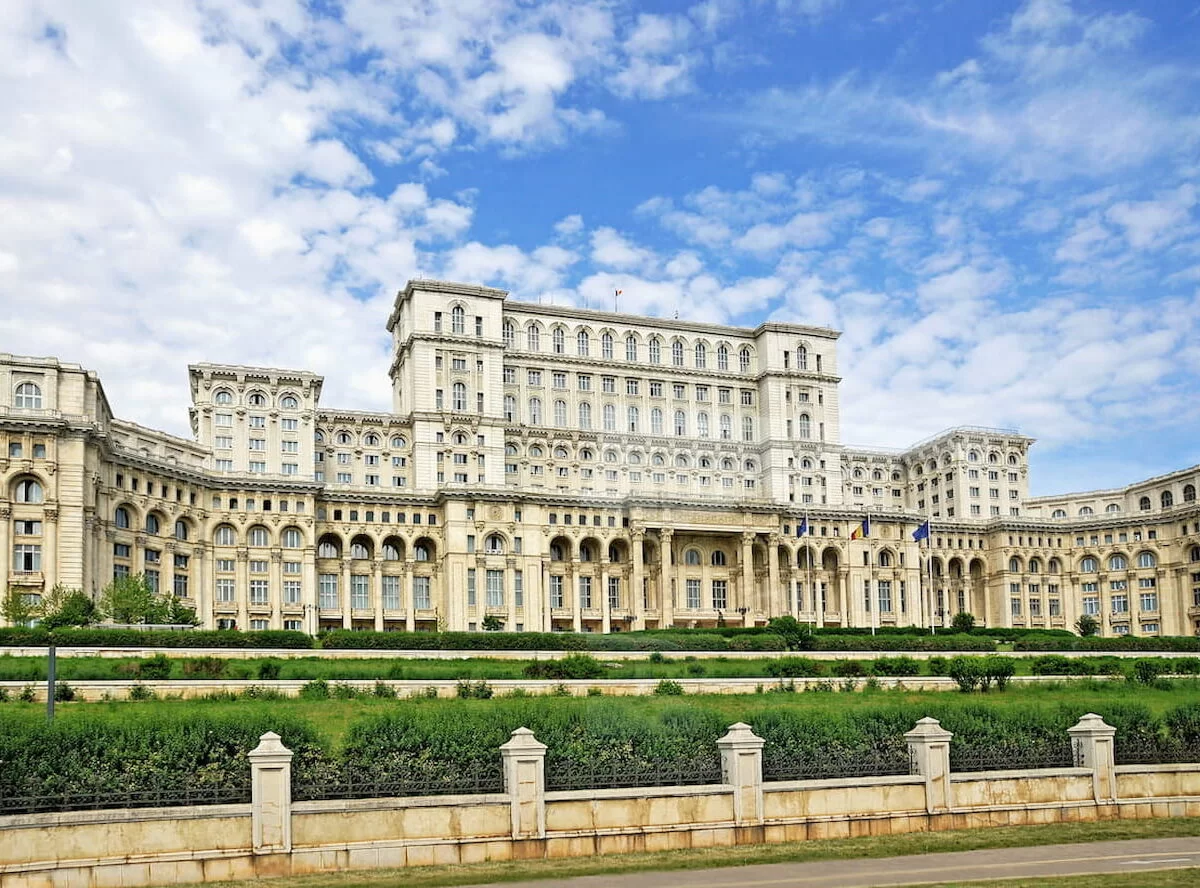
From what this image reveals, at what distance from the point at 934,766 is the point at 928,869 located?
5.83m

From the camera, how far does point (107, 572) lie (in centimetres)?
8962

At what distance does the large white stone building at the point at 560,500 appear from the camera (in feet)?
310

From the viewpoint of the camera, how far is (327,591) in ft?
360

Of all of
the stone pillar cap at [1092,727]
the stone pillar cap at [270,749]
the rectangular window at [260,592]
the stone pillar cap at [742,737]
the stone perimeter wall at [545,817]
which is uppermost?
the rectangular window at [260,592]

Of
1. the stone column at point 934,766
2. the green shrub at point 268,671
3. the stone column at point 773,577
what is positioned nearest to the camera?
the stone column at point 934,766

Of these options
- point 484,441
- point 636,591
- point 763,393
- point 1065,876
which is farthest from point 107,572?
point 1065,876

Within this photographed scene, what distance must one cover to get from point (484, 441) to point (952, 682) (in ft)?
202

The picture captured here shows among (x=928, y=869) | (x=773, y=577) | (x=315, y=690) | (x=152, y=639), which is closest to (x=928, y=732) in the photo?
(x=928, y=869)

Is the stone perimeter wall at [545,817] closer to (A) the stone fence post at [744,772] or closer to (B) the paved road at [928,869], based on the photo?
(A) the stone fence post at [744,772]

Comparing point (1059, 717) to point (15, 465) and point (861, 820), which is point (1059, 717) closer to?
point (861, 820)

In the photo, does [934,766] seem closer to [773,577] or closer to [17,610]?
[17,610]

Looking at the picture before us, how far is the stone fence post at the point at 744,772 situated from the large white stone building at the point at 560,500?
6545 cm

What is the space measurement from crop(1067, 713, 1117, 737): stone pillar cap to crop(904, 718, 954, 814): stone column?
4264 millimetres

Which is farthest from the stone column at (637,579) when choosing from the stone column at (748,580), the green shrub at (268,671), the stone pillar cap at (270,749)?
the stone pillar cap at (270,749)
